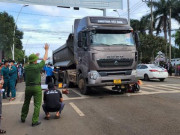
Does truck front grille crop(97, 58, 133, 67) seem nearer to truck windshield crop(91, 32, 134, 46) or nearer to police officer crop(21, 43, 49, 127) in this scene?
truck windshield crop(91, 32, 134, 46)

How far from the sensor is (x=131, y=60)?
1029cm

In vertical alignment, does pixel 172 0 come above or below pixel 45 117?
above

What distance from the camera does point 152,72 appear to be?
18406mm

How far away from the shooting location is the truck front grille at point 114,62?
32.3 feet

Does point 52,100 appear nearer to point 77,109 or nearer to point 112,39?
point 77,109

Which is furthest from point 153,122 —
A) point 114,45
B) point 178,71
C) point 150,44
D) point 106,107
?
point 150,44

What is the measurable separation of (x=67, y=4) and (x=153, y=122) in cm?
1863

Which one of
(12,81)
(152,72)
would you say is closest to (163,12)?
(152,72)

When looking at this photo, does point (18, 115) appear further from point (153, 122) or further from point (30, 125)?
point (153, 122)

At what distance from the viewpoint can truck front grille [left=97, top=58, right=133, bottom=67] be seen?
32.3 feet

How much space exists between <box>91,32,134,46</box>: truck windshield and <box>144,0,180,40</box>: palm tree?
30801mm

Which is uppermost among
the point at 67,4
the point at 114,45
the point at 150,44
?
the point at 67,4

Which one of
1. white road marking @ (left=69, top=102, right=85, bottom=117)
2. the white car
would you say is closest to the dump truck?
white road marking @ (left=69, top=102, right=85, bottom=117)

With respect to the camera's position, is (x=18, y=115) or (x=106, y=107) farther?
(x=106, y=107)
